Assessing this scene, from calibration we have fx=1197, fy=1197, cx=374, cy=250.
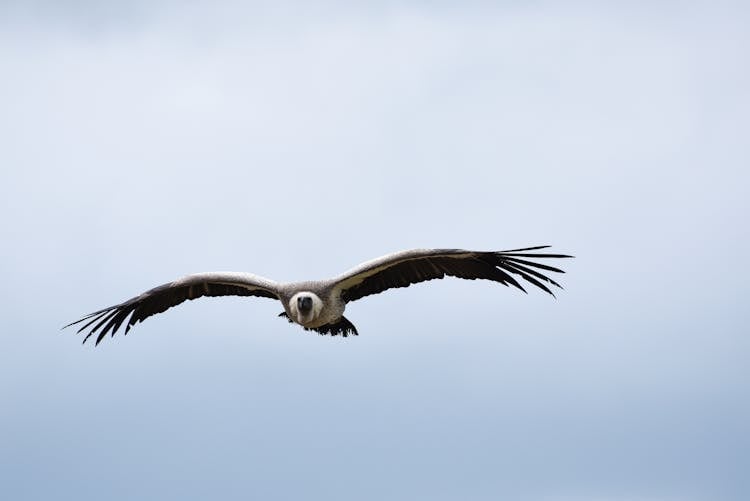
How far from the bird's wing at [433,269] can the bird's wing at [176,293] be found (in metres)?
1.57

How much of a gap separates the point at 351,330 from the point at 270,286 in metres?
1.43

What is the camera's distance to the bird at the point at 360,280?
675 inches

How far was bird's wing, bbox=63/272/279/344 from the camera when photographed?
19.1m

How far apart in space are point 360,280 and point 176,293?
3.60 m

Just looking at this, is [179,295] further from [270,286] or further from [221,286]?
[270,286]

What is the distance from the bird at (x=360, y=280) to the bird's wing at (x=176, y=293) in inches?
0.6

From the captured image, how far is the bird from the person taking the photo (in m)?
17.2

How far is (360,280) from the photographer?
1805 centimetres

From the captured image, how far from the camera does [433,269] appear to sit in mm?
17812

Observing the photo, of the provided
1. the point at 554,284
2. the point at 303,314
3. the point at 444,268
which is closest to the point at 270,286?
the point at 303,314

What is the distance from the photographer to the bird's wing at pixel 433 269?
55.8ft

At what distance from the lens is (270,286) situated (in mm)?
18531

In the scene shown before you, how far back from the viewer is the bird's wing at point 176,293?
19109 mm

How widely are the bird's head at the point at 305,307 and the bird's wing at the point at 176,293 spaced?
48.1 inches
